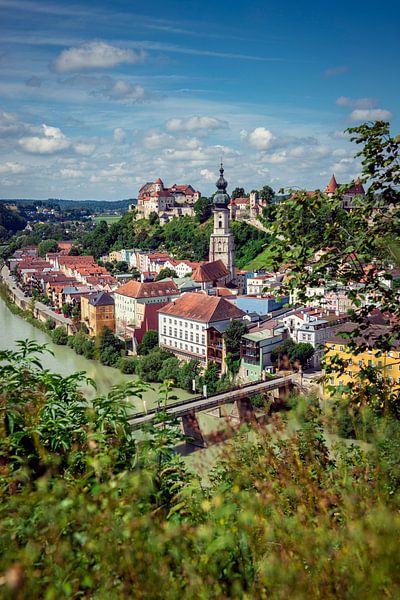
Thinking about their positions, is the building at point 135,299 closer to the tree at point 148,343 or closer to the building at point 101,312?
the building at point 101,312

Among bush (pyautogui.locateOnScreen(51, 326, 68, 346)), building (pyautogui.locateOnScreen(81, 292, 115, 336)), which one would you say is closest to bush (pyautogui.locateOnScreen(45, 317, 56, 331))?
building (pyautogui.locateOnScreen(81, 292, 115, 336))

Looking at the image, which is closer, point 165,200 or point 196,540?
point 196,540

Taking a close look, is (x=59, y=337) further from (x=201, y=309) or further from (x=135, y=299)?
(x=201, y=309)

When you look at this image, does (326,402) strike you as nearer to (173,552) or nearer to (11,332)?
(173,552)

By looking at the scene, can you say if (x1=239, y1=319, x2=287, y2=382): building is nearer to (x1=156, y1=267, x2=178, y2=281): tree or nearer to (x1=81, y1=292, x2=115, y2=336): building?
(x1=81, y1=292, x2=115, y2=336): building

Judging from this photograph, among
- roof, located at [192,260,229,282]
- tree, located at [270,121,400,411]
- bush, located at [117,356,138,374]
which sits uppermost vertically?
tree, located at [270,121,400,411]

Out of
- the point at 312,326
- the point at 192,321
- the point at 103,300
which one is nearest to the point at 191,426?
the point at 312,326

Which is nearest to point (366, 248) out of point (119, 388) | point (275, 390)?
point (119, 388)
